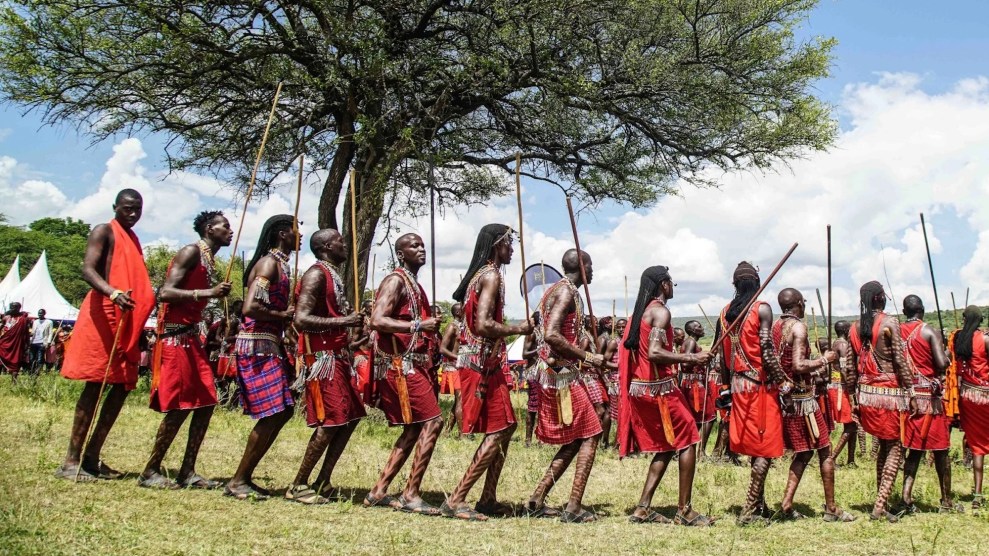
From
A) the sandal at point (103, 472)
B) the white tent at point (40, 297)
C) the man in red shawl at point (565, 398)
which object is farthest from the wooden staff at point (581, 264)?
the white tent at point (40, 297)

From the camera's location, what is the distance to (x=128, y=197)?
19.5 feet

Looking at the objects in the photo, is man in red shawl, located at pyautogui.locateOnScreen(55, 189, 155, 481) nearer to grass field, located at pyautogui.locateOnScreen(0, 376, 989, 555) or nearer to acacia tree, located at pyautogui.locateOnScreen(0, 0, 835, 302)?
grass field, located at pyautogui.locateOnScreen(0, 376, 989, 555)

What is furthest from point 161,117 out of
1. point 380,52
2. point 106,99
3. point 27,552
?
point 27,552

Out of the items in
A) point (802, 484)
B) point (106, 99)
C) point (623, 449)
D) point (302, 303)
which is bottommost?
point (802, 484)

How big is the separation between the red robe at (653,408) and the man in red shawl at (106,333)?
382cm

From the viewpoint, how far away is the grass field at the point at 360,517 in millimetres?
4402

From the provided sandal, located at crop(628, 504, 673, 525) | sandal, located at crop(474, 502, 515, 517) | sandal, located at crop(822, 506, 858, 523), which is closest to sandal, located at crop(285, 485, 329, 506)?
sandal, located at crop(474, 502, 515, 517)

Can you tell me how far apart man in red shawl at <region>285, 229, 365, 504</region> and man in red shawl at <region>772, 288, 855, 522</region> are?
349 cm

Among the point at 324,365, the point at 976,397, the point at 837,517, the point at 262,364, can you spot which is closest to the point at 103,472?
the point at 262,364

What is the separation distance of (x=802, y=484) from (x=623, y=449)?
3080 millimetres

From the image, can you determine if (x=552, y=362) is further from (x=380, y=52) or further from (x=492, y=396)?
(x=380, y=52)

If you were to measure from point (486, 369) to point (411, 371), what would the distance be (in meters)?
0.57

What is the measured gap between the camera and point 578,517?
5879 mm

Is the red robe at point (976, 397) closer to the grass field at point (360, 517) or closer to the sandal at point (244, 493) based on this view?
the grass field at point (360, 517)
